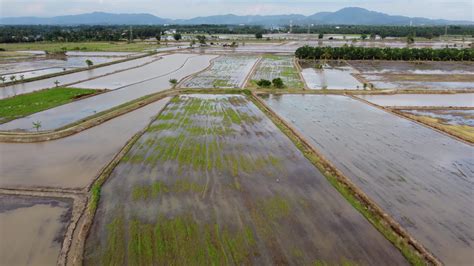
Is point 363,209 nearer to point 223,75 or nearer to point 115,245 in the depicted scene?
point 115,245

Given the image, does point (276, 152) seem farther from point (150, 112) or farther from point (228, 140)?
point (150, 112)

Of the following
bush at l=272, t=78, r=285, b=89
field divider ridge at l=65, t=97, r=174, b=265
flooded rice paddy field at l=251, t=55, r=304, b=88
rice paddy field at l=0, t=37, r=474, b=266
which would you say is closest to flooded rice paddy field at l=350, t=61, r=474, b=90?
rice paddy field at l=0, t=37, r=474, b=266

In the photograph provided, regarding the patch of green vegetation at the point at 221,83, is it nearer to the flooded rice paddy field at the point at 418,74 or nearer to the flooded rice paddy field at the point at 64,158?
the flooded rice paddy field at the point at 64,158

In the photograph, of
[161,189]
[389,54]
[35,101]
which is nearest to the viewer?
[161,189]

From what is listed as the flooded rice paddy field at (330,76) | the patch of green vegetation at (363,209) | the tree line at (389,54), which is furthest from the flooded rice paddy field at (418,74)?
the patch of green vegetation at (363,209)

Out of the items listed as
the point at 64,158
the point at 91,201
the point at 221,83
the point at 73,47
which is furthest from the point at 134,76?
the point at 73,47

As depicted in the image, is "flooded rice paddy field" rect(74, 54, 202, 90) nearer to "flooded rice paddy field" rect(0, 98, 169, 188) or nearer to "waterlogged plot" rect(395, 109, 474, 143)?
"flooded rice paddy field" rect(0, 98, 169, 188)
